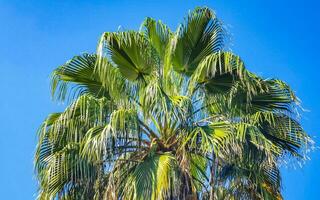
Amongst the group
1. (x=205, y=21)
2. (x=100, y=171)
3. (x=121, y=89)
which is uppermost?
(x=205, y=21)

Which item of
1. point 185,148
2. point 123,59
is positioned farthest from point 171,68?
point 185,148

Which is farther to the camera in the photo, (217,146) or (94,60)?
(94,60)

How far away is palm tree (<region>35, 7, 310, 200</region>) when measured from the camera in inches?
479

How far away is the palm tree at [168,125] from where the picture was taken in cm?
1216

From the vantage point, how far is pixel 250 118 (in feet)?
42.3

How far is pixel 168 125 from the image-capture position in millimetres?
12797

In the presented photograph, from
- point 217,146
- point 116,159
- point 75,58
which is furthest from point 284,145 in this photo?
point 75,58

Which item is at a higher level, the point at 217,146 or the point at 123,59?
the point at 123,59

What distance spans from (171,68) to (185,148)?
66.6 inches

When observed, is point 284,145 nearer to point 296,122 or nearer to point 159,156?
point 296,122

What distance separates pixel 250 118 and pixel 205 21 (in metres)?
1.79

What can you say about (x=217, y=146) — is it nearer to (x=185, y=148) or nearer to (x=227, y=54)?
(x=185, y=148)

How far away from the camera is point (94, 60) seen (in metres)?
13.5

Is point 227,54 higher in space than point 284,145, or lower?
higher
